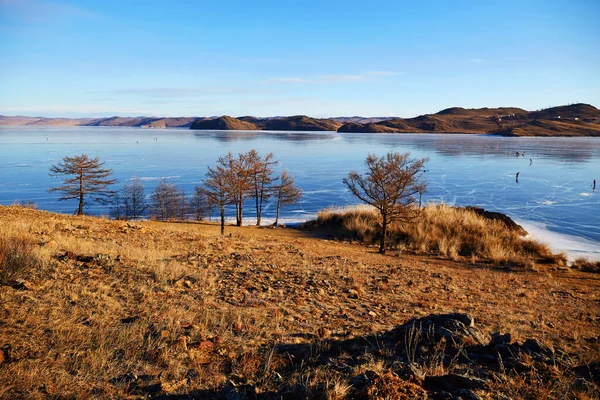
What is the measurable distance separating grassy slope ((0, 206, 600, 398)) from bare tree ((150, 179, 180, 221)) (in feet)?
107

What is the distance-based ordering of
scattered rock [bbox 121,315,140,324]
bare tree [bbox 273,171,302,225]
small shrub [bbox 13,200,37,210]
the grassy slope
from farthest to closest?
bare tree [bbox 273,171,302,225], small shrub [bbox 13,200,37,210], scattered rock [bbox 121,315,140,324], the grassy slope

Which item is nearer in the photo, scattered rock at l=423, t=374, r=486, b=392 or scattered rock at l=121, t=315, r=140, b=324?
scattered rock at l=423, t=374, r=486, b=392

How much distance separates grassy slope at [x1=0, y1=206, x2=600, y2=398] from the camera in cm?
360

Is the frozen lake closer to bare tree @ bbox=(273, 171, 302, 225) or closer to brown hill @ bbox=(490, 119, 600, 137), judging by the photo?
bare tree @ bbox=(273, 171, 302, 225)

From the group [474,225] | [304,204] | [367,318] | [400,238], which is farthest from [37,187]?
[367,318]

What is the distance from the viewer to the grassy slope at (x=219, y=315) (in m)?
3.60

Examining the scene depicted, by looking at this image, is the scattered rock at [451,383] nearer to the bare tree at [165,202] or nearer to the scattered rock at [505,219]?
the scattered rock at [505,219]

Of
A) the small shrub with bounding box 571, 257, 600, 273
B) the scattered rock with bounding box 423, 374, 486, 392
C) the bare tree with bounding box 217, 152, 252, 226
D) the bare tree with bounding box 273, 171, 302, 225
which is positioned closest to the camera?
the scattered rock with bounding box 423, 374, 486, 392

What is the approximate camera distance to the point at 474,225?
840 inches

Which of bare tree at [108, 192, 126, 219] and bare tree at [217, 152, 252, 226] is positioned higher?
bare tree at [217, 152, 252, 226]

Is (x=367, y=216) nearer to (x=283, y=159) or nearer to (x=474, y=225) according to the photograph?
(x=474, y=225)

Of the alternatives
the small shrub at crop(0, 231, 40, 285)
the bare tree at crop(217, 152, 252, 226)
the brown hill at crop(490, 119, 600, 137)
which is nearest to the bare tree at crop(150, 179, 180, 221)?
the bare tree at crop(217, 152, 252, 226)

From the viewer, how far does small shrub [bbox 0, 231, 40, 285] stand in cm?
610

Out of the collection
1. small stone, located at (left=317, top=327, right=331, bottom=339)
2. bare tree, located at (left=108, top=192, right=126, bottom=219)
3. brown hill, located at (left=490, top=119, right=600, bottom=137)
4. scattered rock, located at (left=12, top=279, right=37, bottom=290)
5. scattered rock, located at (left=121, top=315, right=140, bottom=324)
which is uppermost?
brown hill, located at (left=490, top=119, right=600, bottom=137)
